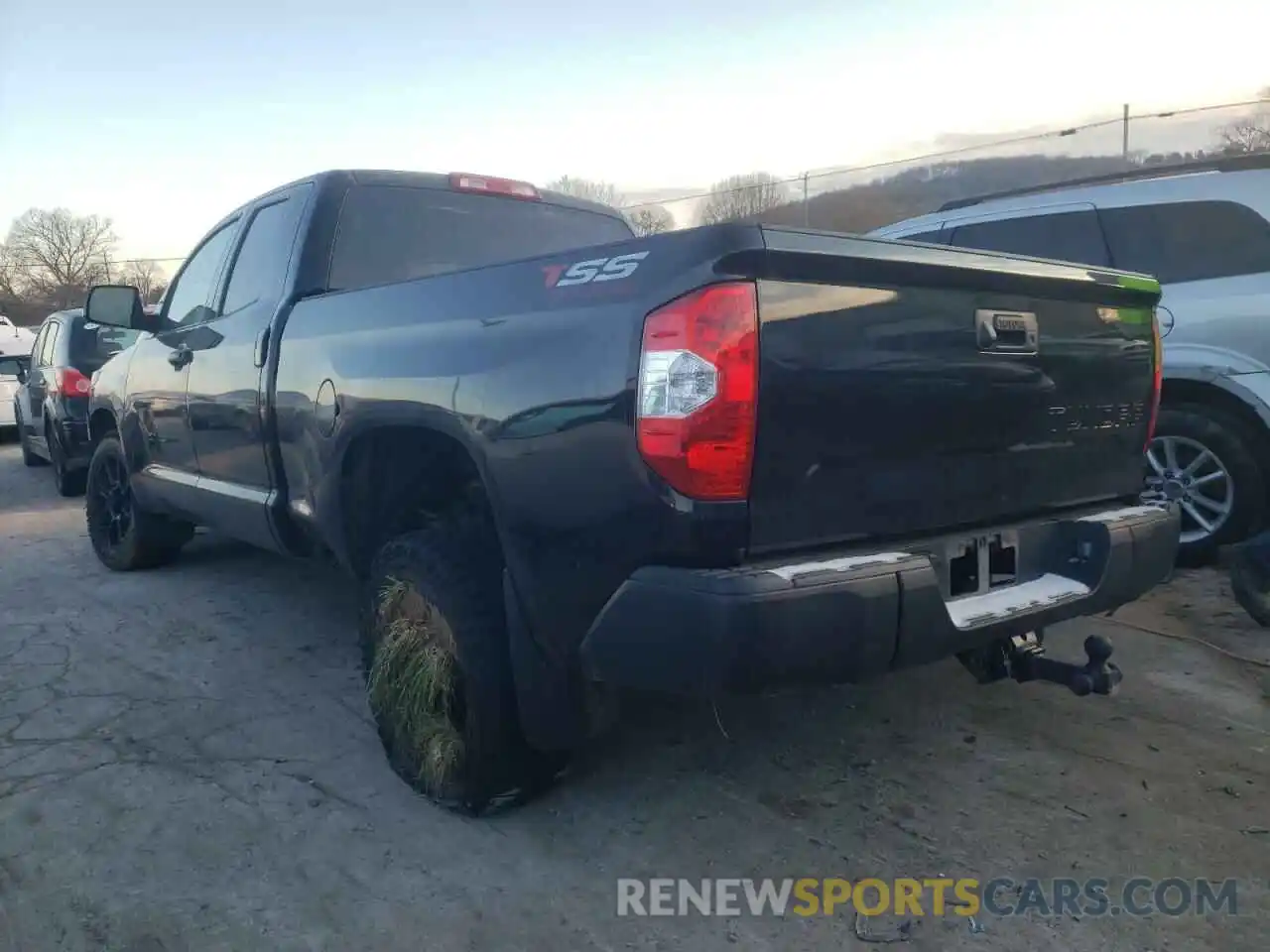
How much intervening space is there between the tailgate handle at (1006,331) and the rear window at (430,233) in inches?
71.6

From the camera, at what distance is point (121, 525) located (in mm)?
5855

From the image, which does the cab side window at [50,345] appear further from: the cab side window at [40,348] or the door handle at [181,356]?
the door handle at [181,356]

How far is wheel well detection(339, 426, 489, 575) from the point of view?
3.08 m

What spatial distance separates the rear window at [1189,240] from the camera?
193 inches

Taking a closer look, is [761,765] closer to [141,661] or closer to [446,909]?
[446,909]

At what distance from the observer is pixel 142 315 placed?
499 centimetres

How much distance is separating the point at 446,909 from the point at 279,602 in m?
3.09

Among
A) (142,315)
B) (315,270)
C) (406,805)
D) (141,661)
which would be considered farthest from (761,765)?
(142,315)

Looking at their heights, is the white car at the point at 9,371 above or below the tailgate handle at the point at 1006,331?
below

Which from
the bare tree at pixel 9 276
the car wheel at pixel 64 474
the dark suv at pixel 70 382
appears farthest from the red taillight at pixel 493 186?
the bare tree at pixel 9 276

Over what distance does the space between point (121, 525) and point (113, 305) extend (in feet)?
5.25

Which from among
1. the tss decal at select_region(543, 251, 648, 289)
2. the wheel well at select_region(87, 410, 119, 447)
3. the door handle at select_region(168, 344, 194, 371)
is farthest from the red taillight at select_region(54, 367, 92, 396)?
the tss decal at select_region(543, 251, 648, 289)

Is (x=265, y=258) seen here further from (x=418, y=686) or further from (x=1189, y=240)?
(x=1189, y=240)

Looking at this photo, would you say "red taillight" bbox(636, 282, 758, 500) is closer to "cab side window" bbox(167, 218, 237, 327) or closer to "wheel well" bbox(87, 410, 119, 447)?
"cab side window" bbox(167, 218, 237, 327)
